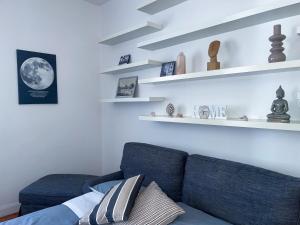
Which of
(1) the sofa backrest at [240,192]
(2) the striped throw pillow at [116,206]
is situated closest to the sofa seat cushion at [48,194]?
(2) the striped throw pillow at [116,206]

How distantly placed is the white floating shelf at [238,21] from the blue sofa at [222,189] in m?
0.99

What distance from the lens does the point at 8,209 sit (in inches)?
103

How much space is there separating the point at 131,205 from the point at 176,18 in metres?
1.70

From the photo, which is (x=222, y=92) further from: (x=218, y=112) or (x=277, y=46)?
(x=277, y=46)

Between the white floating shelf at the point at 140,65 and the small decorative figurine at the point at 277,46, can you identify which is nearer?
the small decorative figurine at the point at 277,46

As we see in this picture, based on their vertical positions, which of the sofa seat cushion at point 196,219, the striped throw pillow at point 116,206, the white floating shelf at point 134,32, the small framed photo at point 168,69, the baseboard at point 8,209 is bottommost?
the baseboard at point 8,209

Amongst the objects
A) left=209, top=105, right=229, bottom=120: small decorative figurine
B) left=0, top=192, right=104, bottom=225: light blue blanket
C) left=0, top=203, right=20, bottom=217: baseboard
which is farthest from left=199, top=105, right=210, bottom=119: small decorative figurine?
left=0, top=203, right=20, bottom=217: baseboard

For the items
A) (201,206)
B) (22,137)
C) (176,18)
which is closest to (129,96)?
(176,18)

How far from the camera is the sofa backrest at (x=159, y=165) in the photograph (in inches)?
76.9

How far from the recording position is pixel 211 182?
1.69m

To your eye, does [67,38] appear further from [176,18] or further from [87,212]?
[87,212]

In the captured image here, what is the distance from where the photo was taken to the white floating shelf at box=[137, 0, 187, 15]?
2184 millimetres

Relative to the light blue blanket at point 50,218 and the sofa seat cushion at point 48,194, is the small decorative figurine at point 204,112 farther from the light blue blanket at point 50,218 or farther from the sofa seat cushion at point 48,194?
the sofa seat cushion at point 48,194

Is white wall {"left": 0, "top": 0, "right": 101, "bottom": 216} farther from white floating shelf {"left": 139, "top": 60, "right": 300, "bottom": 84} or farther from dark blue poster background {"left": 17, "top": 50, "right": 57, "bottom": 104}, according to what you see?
white floating shelf {"left": 139, "top": 60, "right": 300, "bottom": 84}
